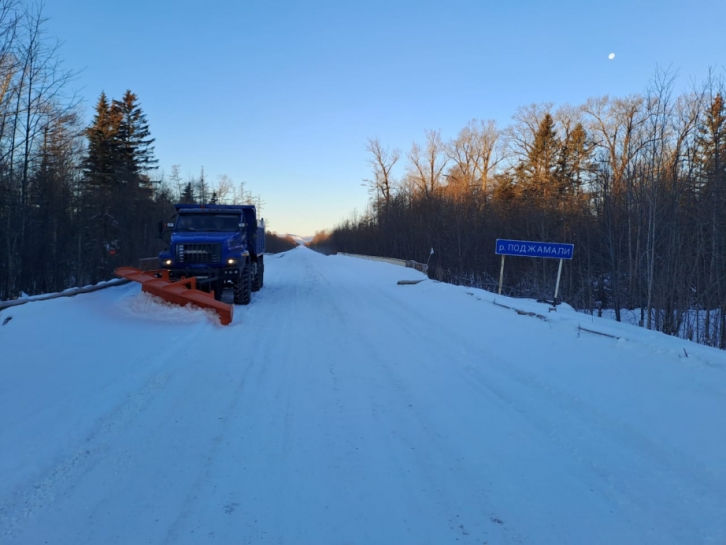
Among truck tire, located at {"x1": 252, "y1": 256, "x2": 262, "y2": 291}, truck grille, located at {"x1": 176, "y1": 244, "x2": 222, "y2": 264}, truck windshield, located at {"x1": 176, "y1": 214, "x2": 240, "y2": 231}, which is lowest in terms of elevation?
truck tire, located at {"x1": 252, "y1": 256, "x2": 262, "y2": 291}

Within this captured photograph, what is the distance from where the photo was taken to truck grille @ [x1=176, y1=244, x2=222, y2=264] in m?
13.2

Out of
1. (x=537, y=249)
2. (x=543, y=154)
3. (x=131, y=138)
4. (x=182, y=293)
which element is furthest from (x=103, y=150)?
(x=543, y=154)

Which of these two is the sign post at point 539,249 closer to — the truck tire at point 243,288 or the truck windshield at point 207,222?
the truck tire at point 243,288

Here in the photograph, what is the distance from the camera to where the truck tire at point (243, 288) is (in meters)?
13.6

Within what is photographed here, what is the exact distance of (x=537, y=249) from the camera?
12.3 m

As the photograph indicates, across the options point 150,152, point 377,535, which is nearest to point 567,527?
point 377,535

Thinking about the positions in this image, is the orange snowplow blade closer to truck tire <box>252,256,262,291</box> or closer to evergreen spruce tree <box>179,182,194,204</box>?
truck tire <box>252,256,262,291</box>

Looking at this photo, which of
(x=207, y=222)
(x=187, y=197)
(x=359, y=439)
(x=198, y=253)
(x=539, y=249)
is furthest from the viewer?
(x=187, y=197)

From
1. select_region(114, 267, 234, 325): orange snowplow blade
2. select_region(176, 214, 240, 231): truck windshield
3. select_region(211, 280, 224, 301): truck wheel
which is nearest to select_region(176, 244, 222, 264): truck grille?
select_region(211, 280, 224, 301): truck wheel

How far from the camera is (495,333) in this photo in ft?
30.9

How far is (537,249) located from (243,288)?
861 centimetres

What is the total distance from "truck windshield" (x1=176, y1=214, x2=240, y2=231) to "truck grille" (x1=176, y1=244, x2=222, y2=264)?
4.06 ft

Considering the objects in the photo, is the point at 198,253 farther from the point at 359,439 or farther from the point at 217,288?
the point at 359,439

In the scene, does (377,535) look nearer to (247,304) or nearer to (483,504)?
(483,504)
